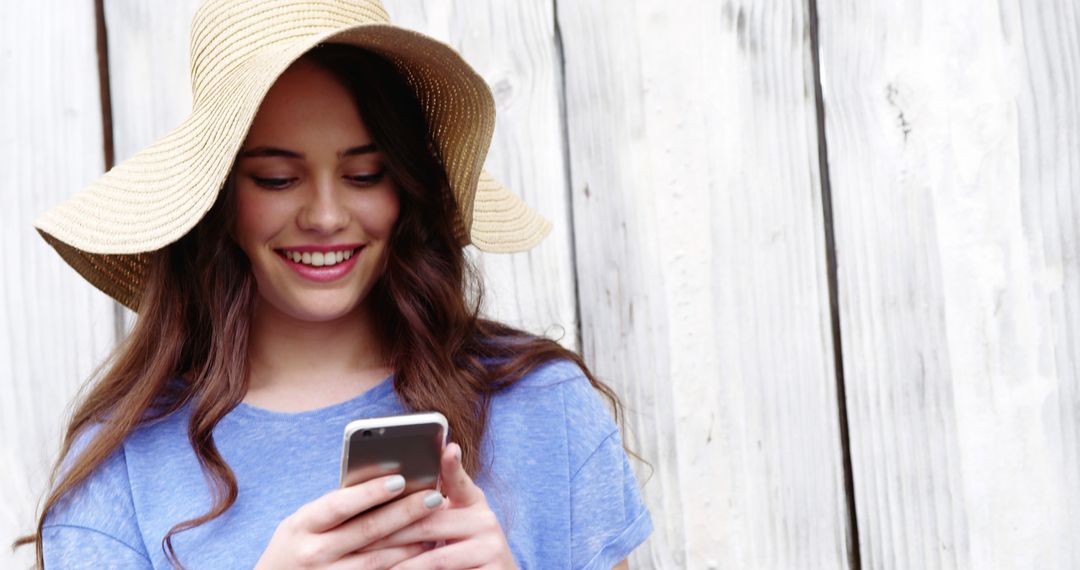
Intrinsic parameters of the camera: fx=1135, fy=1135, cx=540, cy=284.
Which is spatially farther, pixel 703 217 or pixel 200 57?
pixel 703 217

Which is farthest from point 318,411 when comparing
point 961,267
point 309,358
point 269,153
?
point 961,267

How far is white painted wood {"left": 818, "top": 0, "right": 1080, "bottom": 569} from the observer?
1.43 meters

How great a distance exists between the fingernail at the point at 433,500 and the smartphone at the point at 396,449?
0.06 feet

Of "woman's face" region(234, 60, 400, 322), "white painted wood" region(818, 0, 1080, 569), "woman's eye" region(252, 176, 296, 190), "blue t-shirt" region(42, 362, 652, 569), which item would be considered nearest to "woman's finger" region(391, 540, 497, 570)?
"blue t-shirt" region(42, 362, 652, 569)

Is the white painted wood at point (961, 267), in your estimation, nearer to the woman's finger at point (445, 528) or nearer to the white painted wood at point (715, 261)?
the white painted wood at point (715, 261)

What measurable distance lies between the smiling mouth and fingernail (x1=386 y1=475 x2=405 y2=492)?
1.10ft

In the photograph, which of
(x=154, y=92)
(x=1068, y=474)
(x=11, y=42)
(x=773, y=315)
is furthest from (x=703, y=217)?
(x=11, y=42)

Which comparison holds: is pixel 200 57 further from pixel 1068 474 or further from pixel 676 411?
pixel 1068 474

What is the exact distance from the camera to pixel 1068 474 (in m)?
1.43

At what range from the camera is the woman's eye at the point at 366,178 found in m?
1.24

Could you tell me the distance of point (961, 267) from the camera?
1440 mm

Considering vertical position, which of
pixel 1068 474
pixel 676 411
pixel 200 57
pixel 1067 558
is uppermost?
pixel 200 57

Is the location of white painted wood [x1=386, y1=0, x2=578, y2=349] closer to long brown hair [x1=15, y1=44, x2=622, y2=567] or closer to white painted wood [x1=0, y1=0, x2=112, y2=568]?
long brown hair [x1=15, y1=44, x2=622, y2=567]

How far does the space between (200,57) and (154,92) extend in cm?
28
